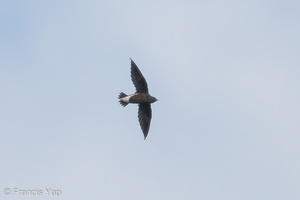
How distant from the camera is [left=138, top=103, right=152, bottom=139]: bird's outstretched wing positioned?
95.1 feet

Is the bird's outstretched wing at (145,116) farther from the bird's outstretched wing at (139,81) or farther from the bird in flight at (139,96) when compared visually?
the bird's outstretched wing at (139,81)

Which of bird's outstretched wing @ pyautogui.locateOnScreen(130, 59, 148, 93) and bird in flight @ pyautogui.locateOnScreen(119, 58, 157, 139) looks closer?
bird in flight @ pyautogui.locateOnScreen(119, 58, 157, 139)

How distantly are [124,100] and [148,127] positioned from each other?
1.80 m

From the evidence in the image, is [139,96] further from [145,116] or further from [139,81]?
[145,116]

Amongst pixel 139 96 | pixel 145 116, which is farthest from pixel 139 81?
pixel 145 116

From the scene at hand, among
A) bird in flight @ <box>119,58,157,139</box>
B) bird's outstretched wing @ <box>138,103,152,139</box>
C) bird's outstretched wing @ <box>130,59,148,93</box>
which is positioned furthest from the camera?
bird's outstretched wing @ <box>138,103,152,139</box>

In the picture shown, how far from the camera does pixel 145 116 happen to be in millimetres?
29188

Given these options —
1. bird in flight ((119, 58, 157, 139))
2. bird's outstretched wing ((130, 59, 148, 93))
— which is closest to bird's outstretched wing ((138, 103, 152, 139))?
bird in flight ((119, 58, 157, 139))

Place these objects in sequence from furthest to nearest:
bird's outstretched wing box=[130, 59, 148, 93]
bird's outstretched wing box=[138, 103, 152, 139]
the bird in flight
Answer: bird's outstretched wing box=[138, 103, 152, 139] < bird's outstretched wing box=[130, 59, 148, 93] < the bird in flight

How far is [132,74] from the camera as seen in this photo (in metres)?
28.5

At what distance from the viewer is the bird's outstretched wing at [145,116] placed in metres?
29.0

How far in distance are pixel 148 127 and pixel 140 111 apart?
0.74 meters

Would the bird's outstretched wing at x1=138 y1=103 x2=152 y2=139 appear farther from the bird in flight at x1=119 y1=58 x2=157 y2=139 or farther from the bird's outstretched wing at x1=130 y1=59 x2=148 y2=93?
the bird's outstretched wing at x1=130 y1=59 x2=148 y2=93

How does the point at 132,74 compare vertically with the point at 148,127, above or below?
above
